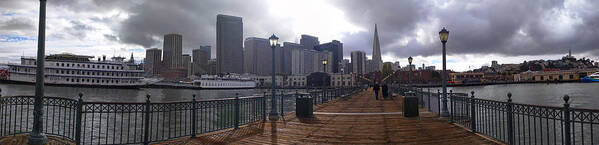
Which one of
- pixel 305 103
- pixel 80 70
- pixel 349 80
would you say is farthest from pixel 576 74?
pixel 80 70

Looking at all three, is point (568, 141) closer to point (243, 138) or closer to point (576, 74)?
point (243, 138)

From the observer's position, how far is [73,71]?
81188 mm

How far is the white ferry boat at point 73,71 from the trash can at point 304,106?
88277 mm

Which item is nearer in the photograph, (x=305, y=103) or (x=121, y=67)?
(x=305, y=103)

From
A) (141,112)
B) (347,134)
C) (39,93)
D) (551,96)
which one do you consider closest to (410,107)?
(347,134)

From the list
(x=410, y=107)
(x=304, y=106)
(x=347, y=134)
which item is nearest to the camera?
(x=347, y=134)

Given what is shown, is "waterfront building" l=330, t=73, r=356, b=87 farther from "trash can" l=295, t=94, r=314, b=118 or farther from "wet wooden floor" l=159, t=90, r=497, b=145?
"wet wooden floor" l=159, t=90, r=497, b=145

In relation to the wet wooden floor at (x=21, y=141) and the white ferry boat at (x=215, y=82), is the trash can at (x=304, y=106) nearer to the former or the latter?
the wet wooden floor at (x=21, y=141)

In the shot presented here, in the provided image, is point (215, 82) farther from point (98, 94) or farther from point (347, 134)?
point (347, 134)

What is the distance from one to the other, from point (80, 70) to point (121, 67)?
10.2 m

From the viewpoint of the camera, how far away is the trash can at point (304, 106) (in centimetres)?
1309

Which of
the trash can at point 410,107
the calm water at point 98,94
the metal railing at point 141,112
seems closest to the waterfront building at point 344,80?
the calm water at point 98,94

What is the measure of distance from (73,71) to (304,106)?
301 ft

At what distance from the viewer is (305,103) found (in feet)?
43.3
